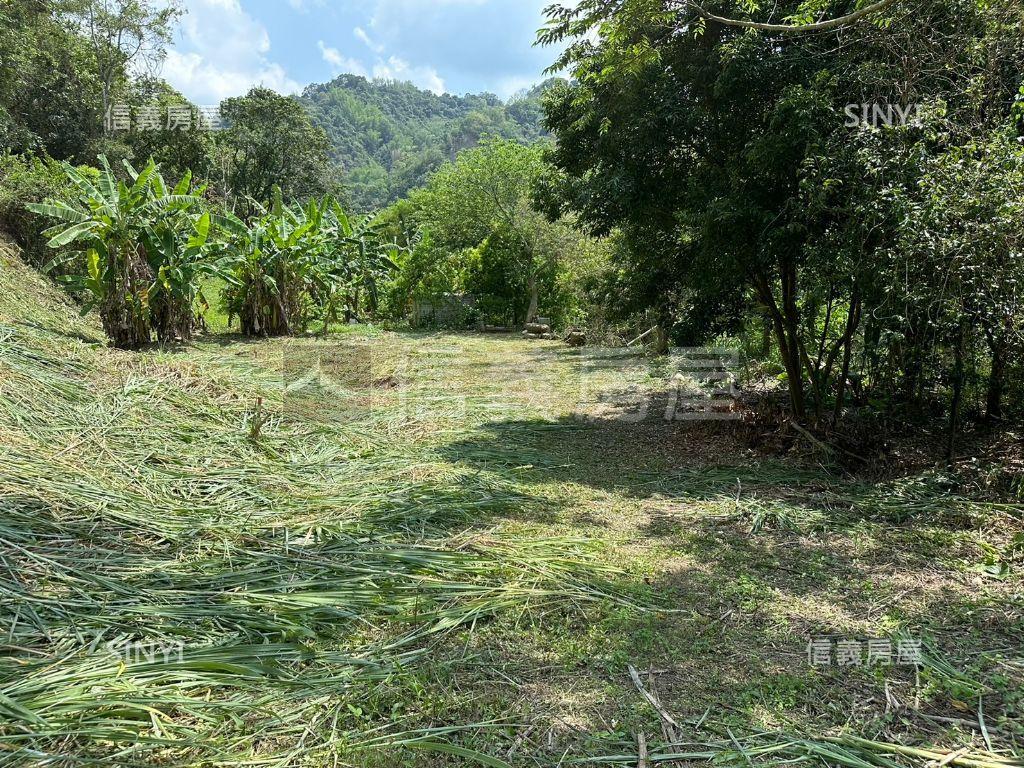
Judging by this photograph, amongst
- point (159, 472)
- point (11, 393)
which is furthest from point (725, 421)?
point (11, 393)

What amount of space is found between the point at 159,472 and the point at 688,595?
339 cm

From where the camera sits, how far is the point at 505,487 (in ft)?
16.0

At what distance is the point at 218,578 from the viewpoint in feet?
10.0

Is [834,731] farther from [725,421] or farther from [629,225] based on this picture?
[629,225]

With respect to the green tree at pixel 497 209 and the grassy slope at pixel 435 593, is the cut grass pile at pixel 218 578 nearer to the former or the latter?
the grassy slope at pixel 435 593

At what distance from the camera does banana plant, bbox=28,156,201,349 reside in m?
8.37

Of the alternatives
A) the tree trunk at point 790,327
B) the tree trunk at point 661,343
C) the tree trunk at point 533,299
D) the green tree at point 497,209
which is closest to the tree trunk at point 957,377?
the tree trunk at point 790,327

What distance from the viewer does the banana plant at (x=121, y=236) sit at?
837cm

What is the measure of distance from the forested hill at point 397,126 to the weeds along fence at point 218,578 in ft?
174

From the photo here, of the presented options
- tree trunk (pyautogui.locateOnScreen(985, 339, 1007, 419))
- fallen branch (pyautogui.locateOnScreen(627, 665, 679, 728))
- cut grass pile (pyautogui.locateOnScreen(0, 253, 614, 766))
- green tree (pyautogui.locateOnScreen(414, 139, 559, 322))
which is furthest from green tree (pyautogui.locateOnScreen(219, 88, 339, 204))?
fallen branch (pyautogui.locateOnScreen(627, 665, 679, 728))

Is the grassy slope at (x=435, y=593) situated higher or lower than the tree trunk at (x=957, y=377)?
lower

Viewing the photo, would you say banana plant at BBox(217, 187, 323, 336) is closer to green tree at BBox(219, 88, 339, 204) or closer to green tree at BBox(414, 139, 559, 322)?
green tree at BBox(414, 139, 559, 322)

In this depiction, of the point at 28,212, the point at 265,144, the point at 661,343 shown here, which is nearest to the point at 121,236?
the point at 28,212

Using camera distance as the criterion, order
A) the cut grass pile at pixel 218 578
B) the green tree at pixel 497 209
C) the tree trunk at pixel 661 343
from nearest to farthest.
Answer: the cut grass pile at pixel 218 578
the tree trunk at pixel 661 343
the green tree at pixel 497 209
